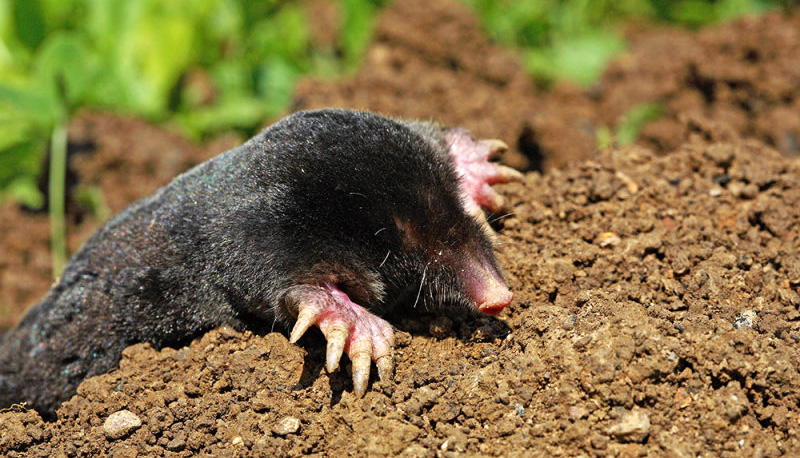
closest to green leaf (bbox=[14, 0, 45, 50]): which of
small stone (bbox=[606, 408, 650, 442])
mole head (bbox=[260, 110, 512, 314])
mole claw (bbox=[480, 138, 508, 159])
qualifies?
mole head (bbox=[260, 110, 512, 314])

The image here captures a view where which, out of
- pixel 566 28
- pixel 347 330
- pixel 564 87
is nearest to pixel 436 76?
pixel 564 87

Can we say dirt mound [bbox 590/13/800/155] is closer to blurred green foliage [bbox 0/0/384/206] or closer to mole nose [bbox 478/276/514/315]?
blurred green foliage [bbox 0/0/384/206]

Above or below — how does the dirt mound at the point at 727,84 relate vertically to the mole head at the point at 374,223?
below

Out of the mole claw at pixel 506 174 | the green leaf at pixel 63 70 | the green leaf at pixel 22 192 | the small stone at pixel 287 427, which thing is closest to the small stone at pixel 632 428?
the small stone at pixel 287 427

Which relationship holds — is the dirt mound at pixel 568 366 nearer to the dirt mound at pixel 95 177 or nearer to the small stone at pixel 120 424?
the small stone at pixel 120 424

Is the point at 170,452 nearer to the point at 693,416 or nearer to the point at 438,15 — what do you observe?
the point at 693,416

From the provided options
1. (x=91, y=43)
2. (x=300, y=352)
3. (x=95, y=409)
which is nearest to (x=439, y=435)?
(x=300, y=352)

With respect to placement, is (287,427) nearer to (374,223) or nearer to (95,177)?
(374,223)
